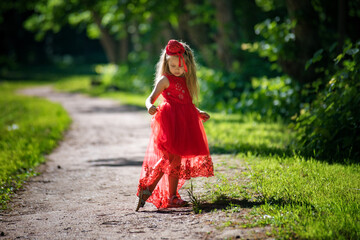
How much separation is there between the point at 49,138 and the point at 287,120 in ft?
15.8

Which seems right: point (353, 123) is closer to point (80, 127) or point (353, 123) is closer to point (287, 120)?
point (287, 120)

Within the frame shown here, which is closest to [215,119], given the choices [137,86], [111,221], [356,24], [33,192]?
[356,24]

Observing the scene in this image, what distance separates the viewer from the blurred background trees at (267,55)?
5.61 meters

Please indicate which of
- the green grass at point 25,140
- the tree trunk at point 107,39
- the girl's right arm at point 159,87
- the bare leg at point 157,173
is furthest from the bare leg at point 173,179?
the tree trunk at point 107,39

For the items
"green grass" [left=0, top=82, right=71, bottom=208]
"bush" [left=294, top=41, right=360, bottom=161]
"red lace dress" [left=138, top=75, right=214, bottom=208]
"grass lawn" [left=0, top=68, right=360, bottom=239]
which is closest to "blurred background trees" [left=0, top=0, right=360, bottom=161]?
"bush" [left=294, top=41, right=360, bottom=161]

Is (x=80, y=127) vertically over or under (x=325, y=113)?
under

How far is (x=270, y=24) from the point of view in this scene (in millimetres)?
8734

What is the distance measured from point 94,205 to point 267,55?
5988mm

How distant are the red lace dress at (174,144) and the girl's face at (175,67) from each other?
0.06m

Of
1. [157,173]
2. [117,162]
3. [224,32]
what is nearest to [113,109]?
[224,32]

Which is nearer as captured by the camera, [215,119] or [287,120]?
[287,120]

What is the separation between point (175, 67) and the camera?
4.20 meters

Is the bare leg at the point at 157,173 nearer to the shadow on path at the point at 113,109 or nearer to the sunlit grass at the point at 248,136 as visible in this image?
the sunlit grass at the point at 248,136

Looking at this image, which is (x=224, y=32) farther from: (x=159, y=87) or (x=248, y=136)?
(x=159, y=87)
